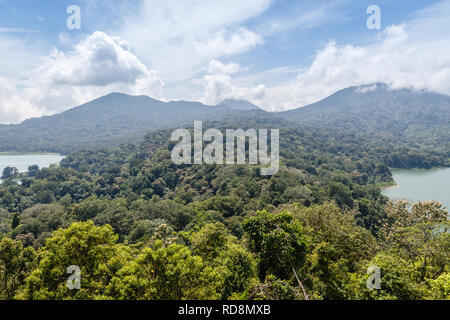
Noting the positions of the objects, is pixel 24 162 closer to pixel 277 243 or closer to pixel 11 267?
pixel 11 267

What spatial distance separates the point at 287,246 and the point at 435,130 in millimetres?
242607

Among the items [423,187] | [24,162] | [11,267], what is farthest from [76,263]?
[24,162]

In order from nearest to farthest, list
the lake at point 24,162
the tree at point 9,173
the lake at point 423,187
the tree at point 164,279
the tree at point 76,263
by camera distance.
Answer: the tree at point 76,263 → the tree at point 164,279 → the lake at point 423,187 → the tree at point 9,173 → the lake at point 24,162

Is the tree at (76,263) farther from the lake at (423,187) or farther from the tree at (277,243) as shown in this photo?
the lake at (423,187)

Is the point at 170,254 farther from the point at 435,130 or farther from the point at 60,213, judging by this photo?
the point at 435,130

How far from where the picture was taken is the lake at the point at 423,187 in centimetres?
5228

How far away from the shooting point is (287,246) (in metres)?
9.31

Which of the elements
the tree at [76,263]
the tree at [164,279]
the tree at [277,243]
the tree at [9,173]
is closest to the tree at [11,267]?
the tree at [76,263]

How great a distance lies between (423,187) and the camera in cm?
6184

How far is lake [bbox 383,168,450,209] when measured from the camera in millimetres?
52275

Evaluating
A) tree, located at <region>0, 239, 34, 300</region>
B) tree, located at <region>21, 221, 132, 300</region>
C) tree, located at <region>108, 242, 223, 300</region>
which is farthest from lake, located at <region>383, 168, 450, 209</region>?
tree, located at <region>0, 239, 34, 300</region>

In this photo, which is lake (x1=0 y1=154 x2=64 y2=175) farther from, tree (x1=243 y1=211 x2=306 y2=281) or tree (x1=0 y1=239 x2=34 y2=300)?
tree (x1=243 y1=211 x2=306 y2=281)

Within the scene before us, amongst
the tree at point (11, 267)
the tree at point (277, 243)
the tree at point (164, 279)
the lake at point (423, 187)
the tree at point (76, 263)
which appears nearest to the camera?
the tree at point (76, 263)

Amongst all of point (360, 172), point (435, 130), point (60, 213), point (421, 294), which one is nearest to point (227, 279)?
point (421, 294)
